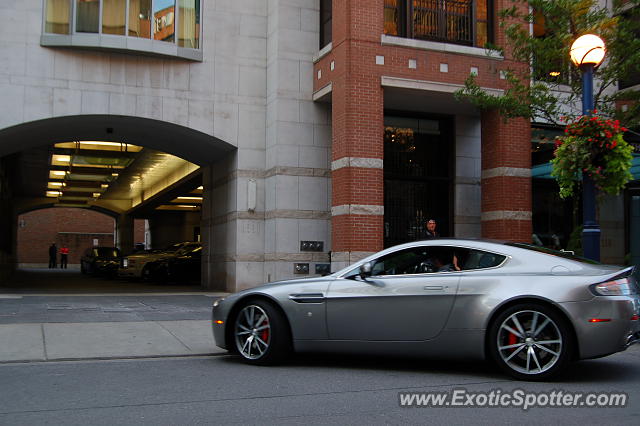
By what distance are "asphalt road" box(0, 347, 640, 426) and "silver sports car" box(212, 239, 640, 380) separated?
0.89ft

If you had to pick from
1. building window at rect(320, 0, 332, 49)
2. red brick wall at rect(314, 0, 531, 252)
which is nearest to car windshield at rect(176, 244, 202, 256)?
building window at rect(320, 0, 332, 49)

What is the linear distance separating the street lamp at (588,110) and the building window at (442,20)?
22.8ft

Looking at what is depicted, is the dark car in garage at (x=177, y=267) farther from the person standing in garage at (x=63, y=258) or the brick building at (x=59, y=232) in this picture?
the brick building at (x=59, y=232)

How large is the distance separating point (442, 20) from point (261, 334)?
39.0ft

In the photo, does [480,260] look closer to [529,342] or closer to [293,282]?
[529,342]

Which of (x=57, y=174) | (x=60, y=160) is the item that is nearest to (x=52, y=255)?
(x=57, y=174)

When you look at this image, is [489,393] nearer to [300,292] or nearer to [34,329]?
[300,292]

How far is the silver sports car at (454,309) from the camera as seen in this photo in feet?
19.5

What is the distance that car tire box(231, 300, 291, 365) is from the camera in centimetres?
692

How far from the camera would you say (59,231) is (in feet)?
186

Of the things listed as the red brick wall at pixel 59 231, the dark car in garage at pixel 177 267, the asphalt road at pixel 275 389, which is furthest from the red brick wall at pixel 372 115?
the red brick wall at pixel 59 231

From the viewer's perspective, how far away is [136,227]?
66.4 m

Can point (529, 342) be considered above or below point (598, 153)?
below

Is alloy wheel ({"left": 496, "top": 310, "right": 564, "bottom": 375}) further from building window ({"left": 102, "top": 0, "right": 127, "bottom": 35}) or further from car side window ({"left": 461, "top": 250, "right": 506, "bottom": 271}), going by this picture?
building window ({"left": 102, "top": 0, "right": 127, "bottom": 35})
